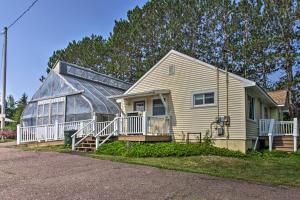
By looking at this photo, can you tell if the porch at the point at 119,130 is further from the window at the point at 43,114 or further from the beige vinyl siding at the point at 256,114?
the beige vinyl siding at the point at 256,114

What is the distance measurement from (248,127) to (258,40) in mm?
13402

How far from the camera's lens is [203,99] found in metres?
15.0

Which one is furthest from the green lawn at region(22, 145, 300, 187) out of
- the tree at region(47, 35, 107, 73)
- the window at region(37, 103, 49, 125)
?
the tree at region(47, 35, 107, 73)

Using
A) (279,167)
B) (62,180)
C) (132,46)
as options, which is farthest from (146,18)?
(62,180)

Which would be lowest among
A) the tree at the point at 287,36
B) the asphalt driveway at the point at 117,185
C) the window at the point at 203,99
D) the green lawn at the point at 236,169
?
the green lawn at the point at 236,169

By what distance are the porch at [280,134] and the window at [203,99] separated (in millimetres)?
3522

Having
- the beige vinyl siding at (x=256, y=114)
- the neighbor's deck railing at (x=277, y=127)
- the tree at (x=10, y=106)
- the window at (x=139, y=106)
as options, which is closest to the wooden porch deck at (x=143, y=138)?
the window at (x=139, y=106)

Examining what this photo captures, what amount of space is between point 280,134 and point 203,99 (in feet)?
15.1

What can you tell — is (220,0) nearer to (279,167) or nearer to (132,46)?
(132,46)

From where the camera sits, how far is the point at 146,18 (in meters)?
31.6

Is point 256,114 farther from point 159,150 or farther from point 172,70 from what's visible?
point 159,150

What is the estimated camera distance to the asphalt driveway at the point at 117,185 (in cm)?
589

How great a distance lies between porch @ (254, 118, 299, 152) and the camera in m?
14.9

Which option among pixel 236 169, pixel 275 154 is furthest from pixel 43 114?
pixel 236 169
